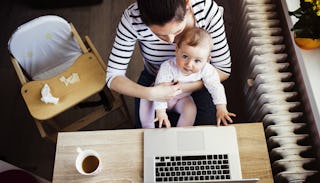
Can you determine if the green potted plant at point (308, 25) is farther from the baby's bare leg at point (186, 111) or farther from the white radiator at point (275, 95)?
the baby's bare leg at point (186, 111)

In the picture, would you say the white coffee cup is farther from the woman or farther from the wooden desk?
the woman

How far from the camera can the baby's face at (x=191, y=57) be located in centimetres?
113

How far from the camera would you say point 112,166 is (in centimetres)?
106

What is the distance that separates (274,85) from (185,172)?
0.56 meters

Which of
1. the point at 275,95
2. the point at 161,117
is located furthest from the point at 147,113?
Answer: the point at 275,95

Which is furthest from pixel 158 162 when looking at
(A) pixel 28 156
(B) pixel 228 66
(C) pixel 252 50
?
(A) pixel 28 156

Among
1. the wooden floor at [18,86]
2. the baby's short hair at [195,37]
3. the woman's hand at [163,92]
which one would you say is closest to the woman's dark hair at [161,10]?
the baby's short hair at [195,37]

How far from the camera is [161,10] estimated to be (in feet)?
3.12

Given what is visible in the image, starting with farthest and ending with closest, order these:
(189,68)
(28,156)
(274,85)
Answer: (28,156), (274,85), (189,68)

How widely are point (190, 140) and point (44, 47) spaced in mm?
992

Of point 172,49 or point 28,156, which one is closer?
point 172,49

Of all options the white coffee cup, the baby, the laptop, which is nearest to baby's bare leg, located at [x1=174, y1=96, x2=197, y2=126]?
the baby

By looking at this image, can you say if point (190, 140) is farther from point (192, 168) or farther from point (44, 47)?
point (44, 47)

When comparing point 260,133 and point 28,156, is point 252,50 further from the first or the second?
point 28,156
